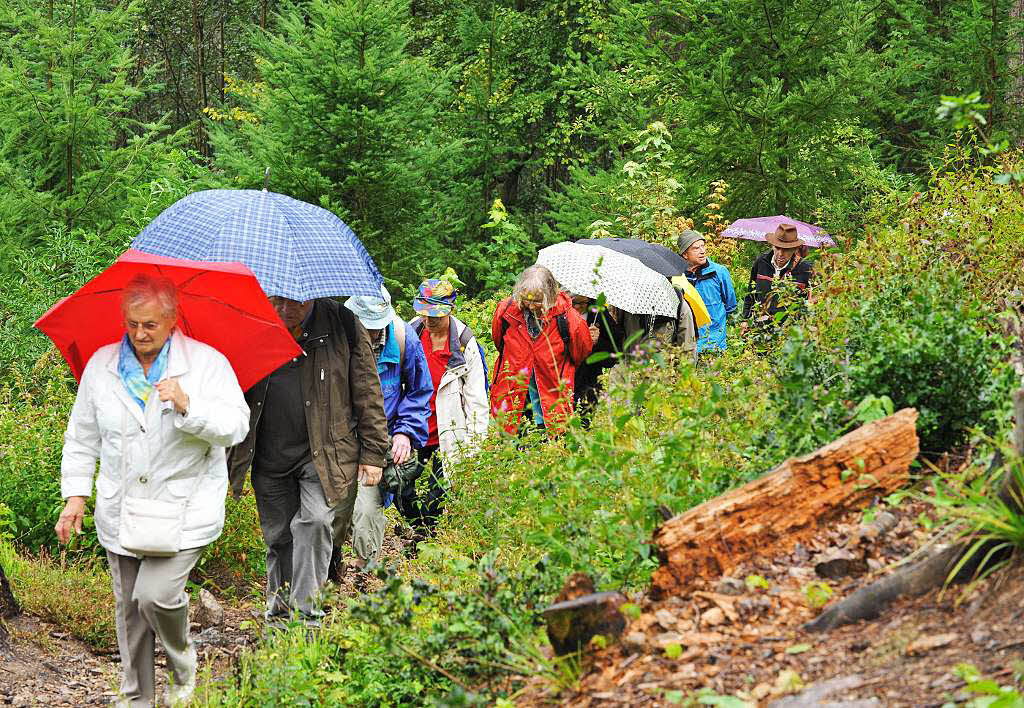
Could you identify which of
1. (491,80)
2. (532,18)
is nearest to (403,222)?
(491,80)

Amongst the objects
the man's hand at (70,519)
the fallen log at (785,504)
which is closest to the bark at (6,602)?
the man's hand at (70,519)

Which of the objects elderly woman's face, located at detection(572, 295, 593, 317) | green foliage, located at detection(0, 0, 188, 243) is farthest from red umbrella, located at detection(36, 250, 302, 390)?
green foliage, located at detection(0, 0, 188, 243)

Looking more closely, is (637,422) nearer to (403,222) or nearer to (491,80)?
(403,222)

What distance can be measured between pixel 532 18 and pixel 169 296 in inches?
704

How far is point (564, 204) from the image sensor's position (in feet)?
55.0

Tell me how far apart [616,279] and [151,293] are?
395cm

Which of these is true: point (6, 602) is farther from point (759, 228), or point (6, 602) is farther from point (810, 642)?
point (759, 228)

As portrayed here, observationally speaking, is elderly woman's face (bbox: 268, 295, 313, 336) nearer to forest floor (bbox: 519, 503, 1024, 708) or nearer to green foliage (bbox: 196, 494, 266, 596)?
green foliage (bbox: 196, 494, 266, 596)

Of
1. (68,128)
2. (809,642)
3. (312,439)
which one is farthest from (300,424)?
(68,128)

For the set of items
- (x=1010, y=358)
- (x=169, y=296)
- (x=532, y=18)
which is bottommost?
(x=1010, y=358)

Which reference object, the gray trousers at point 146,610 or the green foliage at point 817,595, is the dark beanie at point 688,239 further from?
the green foliage at point 817,595

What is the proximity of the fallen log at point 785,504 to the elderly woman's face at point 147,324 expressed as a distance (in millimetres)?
2379

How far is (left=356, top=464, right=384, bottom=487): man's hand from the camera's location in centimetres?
598

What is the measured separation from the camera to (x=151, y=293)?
4.96m
